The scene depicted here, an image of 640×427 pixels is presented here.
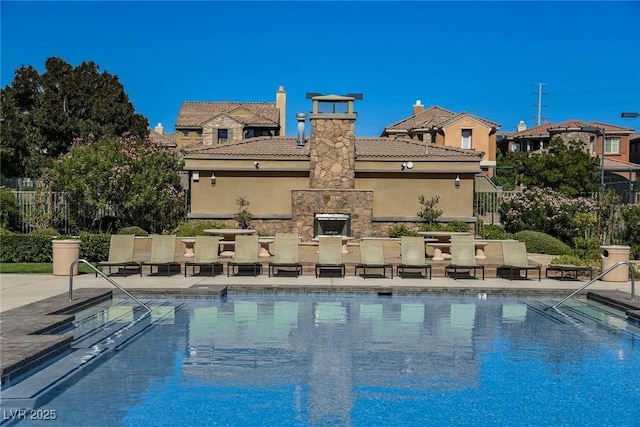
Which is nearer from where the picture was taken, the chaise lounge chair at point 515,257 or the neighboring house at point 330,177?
the chaise lounge chair at point 515,257

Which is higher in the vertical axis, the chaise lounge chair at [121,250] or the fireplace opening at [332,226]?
the fireplace opening at [332,226]

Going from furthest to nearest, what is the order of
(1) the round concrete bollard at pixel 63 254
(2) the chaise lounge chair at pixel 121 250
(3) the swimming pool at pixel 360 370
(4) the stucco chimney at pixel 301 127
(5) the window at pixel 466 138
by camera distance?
(5) the window at pixel 466 138 < (4) the stucco chimney at pixel 301 127 < (2) the chaise lounge chair at pixel 121 250 < (1) the round concrete bollard at pixel 63 254 < (3) the swimming pool at pixel 360 370

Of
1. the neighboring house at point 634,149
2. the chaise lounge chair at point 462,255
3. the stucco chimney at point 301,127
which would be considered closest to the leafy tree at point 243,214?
the stucco chimney at point 301,127

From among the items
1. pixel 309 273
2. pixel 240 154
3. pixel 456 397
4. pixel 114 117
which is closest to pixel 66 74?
pixel 114 117

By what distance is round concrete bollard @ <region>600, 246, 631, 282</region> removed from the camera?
19.4 m

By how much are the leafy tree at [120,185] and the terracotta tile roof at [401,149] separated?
9082 mm

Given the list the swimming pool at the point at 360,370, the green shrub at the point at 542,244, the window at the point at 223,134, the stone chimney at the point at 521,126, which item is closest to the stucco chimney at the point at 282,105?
the window at the point at 223,134

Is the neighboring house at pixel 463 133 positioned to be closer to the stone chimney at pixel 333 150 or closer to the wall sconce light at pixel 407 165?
the wall sconce light at pixel 407 165

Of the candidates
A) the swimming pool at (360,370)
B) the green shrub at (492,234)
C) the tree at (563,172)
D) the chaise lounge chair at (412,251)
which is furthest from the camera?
the tree at (563,172)

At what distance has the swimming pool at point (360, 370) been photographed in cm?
775

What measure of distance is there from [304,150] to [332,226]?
4532 mm

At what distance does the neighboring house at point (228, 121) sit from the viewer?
60.8 m

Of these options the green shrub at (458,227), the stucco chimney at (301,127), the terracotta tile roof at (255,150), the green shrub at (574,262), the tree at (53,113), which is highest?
the tree at (53,113)

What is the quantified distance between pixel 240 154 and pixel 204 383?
21.4m
